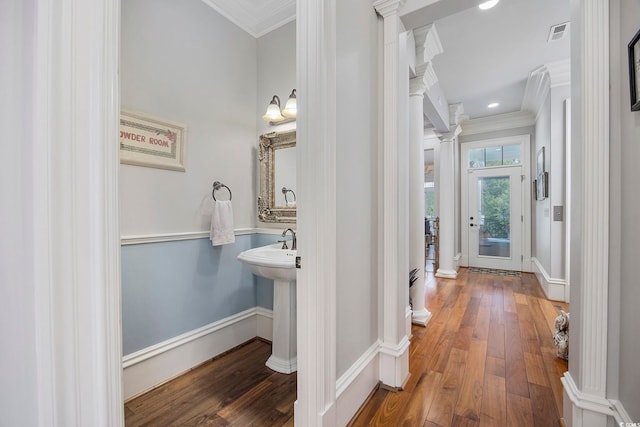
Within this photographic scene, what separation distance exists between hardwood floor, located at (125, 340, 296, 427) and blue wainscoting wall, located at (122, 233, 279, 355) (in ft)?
1.04

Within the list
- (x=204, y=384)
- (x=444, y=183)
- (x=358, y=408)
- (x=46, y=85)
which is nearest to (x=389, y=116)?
(x=46, y=85)

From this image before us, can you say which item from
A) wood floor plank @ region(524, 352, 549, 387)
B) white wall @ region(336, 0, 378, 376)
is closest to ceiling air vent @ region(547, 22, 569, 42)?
white wall @ region(336, 0, 378, 376)

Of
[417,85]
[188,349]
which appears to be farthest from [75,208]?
[417,85]

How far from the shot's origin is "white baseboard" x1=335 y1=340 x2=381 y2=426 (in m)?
1.40

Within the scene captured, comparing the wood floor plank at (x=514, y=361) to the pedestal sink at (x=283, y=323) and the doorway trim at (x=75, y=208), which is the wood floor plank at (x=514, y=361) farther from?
the doorway trim at (x=75, y=208)

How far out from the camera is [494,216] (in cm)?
530

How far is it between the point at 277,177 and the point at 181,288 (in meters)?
1.15

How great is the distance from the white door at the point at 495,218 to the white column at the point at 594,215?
15.0ft

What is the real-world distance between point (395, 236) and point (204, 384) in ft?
5.18

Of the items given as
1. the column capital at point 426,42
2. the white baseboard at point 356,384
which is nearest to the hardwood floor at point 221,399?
the white baseboard at point 356,384

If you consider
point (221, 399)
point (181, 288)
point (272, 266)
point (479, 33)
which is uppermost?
point (479, 33)

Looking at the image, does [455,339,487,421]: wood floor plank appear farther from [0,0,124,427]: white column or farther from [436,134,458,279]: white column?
[436,134,458,279]: white column

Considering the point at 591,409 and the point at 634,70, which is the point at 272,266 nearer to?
the point at 591,409

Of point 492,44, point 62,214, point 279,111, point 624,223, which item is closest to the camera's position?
point 62,214
